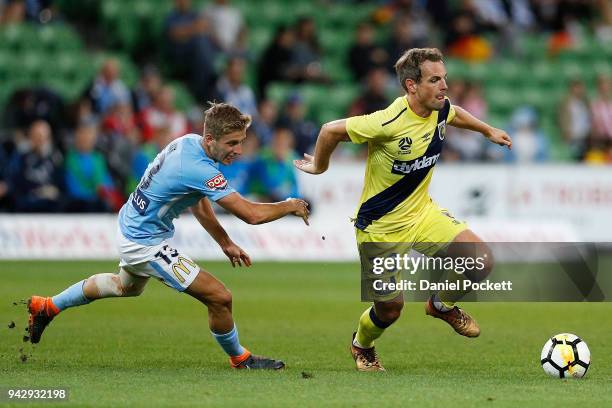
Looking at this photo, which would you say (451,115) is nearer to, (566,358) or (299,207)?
(299,207)

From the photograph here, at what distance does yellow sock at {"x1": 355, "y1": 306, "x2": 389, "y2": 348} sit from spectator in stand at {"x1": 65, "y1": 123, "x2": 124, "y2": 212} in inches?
377

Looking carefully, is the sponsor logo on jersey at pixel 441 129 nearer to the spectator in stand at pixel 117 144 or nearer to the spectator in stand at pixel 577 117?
the spectator in stand at pixel 117 144

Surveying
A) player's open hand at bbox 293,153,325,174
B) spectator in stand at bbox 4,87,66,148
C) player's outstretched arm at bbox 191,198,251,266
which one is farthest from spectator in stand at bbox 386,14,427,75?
player's outstretched arm at bbox 191,198,251,266

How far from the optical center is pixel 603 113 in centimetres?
2230

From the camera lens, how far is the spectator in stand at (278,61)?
21453 mm

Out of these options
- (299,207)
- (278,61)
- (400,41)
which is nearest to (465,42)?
(400,41)

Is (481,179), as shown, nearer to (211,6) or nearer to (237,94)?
(237,94)

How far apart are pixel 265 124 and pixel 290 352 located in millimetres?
10675

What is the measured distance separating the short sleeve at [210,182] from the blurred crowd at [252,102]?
31.1 ft

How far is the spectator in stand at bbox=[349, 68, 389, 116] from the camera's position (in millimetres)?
20891

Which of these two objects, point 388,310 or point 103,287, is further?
point 103,287

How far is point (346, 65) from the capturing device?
23656 mm

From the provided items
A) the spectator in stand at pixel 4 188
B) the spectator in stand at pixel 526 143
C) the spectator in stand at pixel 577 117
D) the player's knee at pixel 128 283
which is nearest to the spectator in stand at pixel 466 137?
the spectator in stand at pixel 526 143

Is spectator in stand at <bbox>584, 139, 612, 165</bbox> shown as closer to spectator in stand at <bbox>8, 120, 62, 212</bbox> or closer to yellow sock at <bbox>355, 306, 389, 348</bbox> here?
spectator in stand at <bbox>8, 120, 62, 212</bbox>
